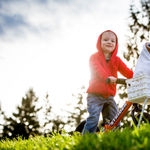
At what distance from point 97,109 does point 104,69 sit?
76 centimetres

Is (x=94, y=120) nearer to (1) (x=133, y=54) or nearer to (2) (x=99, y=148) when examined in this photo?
(2) (x=99, y=148)

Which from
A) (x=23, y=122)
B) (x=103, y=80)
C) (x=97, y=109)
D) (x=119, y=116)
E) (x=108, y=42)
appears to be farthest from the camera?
(x=23, y=122)

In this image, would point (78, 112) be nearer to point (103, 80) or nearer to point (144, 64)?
point (103, 80)

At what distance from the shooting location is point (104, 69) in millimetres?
3652

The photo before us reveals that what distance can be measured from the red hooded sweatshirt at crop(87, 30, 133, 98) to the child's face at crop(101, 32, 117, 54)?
10 cm

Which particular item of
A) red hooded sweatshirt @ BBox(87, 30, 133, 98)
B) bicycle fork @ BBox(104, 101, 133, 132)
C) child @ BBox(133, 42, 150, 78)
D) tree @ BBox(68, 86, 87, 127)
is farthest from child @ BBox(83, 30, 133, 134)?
tree @ BBox(68, 86, 87, 127)

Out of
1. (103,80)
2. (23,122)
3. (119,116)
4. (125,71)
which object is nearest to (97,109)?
(119,116)

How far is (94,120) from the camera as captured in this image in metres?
3.40

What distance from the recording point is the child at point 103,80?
344 centimetres

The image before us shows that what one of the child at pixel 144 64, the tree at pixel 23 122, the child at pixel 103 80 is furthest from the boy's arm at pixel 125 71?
the tree at pixel 23 122

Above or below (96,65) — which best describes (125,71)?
below

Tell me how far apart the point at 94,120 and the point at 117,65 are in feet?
3.90

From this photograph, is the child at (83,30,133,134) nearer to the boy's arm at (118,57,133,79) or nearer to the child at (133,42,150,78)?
the boy's arm at (118,57,133,79)

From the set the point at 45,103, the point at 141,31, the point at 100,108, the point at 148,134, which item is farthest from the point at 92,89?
the point at 45,103
